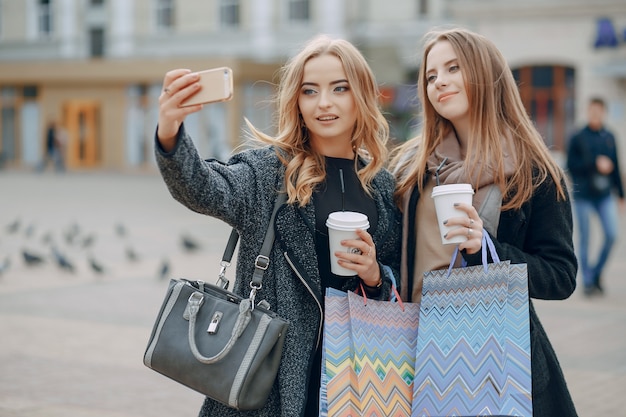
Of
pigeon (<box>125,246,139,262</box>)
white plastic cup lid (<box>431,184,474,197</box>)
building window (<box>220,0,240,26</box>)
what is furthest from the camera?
building window (<box>220,0,240,26</box>)

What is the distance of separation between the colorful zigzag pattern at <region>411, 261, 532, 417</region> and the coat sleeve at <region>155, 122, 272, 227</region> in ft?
2.05

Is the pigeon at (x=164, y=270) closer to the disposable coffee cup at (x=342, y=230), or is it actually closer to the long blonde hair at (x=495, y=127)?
the long blonde hair at (x=495, y=127)

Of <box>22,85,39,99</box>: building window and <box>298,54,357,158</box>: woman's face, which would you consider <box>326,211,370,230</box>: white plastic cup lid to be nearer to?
<box>298,54,357,158</box>: woman's face

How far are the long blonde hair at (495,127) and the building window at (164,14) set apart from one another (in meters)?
33.8

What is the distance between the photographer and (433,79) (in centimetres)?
295

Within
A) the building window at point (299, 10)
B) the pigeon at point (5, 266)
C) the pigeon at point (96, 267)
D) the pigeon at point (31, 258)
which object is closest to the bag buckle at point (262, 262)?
the pigeon at point (96, 267)

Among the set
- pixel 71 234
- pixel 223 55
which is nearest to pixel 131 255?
pixel 71 234

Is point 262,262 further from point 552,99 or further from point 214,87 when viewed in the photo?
point 552,99

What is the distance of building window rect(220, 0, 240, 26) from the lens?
33.9m

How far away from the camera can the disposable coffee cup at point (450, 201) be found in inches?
99.1

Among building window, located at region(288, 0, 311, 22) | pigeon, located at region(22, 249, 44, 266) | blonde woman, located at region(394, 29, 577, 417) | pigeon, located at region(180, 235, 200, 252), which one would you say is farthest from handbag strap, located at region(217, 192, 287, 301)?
building window, located at region(288, 0, 311, 22)

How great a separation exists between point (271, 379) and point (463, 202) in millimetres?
751

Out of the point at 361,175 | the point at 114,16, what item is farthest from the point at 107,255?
the point at 114,16

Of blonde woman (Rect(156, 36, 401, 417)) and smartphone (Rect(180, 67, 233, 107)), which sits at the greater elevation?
smartphone (Rect(180, 67, 233, 107))
